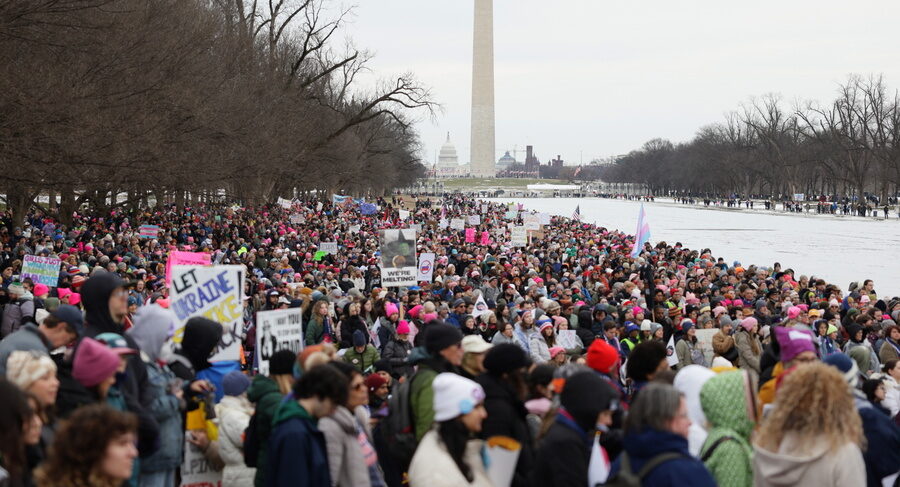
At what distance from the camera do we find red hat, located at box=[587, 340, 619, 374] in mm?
6102

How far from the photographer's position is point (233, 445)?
20.5ft

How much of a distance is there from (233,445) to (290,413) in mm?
1198

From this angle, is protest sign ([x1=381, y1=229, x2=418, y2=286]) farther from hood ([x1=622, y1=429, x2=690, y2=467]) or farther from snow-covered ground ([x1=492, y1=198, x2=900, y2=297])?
hood ([x1=622, y1=429, x2=690, y2=467])

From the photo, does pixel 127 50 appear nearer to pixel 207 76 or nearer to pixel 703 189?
pixel 207 76

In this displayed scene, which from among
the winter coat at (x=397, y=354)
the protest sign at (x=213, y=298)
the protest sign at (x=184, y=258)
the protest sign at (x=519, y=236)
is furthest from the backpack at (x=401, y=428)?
the protest sign at (x=519, y=236)

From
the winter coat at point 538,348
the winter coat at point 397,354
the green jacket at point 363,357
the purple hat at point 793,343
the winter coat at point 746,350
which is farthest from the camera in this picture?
the winter coat at point 746,350

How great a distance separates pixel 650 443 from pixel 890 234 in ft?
158

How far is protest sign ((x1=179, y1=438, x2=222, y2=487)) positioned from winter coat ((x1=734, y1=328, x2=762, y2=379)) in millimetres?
6565

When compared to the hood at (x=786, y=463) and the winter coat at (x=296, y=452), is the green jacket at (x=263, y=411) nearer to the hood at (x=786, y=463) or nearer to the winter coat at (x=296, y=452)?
the winter coat at (x=296, y=452)

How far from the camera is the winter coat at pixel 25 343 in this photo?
626cm

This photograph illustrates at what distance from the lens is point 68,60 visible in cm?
2138

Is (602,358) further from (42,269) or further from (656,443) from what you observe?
(42,269)

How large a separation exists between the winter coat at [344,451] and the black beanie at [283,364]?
80cm

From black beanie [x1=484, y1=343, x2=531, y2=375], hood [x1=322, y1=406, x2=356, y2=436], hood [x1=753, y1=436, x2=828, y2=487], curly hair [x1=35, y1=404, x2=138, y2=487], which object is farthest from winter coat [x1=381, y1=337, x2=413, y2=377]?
curly hair [x1=35, y1=404, x2=138, y2=487]
